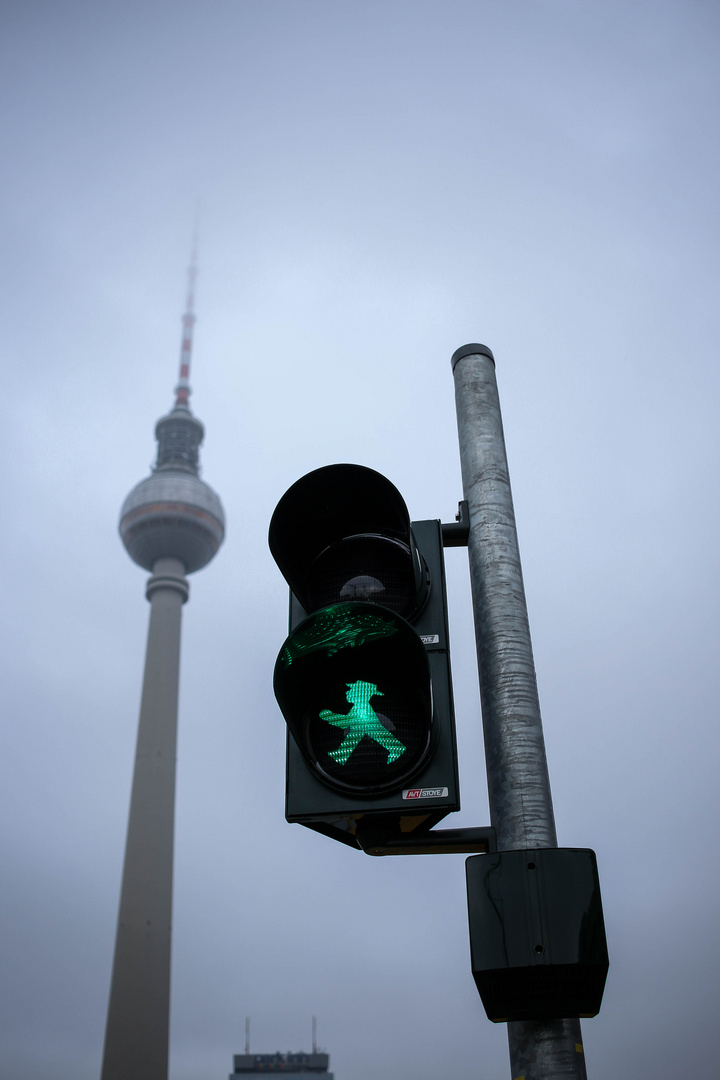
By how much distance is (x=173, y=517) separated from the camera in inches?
3265

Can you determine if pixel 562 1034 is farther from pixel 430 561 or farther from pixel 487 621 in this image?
pixel 430 561

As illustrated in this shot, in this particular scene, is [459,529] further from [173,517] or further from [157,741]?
[173,517]

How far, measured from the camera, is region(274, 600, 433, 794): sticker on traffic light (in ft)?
8.81

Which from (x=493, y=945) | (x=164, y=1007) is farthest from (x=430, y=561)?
(x=164, y=1007)

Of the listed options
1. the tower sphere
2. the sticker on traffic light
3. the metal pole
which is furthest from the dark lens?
the tower sphere

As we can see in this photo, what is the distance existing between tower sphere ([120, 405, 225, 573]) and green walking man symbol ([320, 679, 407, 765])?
8196cm

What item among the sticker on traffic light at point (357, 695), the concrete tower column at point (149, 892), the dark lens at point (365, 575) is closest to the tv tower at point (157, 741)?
the concrete tower column at point (149, 892)

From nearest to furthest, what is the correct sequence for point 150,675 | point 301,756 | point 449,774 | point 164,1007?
point 449,774 → point 301,756 → point 164,1007 → point 150,675

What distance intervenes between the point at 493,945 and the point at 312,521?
1625mm

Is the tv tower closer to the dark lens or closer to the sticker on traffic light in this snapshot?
the dark lens

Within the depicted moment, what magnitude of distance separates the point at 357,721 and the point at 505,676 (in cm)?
51

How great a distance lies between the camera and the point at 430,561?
10.6 ft

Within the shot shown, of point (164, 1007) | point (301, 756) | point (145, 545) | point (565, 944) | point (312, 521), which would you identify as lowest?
point (565, 944)

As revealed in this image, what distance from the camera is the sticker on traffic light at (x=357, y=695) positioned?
2686mm
